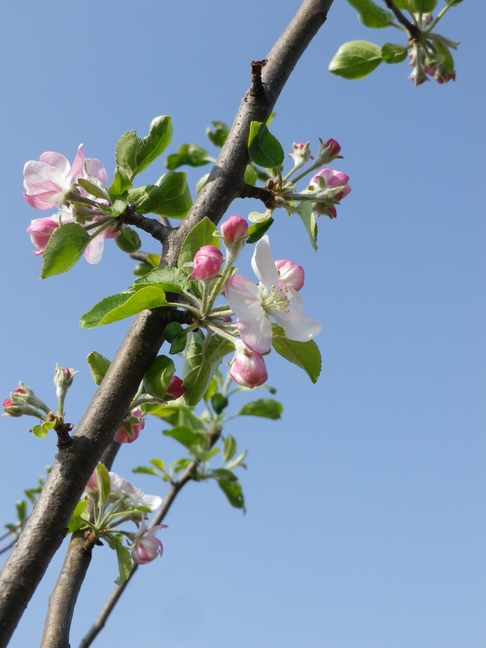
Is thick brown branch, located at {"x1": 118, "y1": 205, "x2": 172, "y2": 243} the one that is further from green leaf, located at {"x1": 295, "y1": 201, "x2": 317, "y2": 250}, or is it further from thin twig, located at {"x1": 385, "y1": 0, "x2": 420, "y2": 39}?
thin twig, located at {"x1": 385, "y1": 0, "x2": 420, "y2": 39}

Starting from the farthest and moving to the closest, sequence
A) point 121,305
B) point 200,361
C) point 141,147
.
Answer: point 141,147
point 200,361
point 121,305

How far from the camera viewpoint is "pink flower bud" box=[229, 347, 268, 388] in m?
1.28

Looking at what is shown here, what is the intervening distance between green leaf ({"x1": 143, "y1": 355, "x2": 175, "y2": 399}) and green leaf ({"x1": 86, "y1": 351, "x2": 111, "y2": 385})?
186 millimetres

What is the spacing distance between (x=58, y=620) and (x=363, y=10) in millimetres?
2510

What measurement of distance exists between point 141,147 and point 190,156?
1.54 metres

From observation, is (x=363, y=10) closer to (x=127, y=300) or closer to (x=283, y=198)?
(x=283, y=198)

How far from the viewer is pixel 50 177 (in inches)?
62.2

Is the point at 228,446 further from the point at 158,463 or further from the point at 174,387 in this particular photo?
the point at 174,387

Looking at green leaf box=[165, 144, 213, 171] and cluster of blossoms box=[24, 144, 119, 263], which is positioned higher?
green leaf box=[165, 144, 213, 171]

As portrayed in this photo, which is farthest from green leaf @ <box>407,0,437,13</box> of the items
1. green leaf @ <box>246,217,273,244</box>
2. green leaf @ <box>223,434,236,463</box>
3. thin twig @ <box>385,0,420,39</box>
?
green leaf @ <box>223,434,236,463</box>

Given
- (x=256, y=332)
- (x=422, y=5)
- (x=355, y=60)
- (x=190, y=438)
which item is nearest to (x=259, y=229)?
Result: (x=256, y=332)

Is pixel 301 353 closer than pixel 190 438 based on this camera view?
Yes

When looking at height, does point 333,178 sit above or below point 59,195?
above

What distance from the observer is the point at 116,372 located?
1.32 m
